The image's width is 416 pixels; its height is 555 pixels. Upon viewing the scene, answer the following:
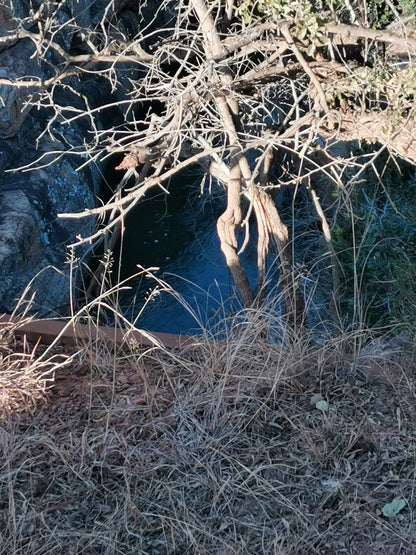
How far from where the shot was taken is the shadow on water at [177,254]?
25.4 feet

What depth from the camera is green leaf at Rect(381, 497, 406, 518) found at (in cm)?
281

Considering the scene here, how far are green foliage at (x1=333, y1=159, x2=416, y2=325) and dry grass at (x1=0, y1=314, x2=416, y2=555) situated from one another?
2.38 meters

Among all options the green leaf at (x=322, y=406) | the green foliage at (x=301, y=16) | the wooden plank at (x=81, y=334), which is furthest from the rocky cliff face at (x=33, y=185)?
the green leaf at (x=322, y=406)

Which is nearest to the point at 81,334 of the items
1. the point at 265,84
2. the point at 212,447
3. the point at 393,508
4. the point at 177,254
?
the point at 212,447

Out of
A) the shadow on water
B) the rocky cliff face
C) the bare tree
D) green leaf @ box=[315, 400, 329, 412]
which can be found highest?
the bare tree

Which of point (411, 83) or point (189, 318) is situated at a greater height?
point (411, 83)

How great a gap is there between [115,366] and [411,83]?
2.14m

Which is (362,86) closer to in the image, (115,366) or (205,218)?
(115,366)

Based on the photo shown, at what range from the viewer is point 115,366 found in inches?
143

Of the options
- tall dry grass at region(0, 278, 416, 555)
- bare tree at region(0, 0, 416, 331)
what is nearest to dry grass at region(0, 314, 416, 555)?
tall dry grass at region(0, 278, 416, 555)

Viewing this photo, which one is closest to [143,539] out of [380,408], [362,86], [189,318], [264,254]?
[380,408]

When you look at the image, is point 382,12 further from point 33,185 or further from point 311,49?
point 33,185

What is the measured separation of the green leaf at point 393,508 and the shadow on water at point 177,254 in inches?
186

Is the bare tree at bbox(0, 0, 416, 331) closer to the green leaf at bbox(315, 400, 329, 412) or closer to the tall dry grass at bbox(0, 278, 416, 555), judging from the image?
the tall dry grass at bbox(0, 278, 416, 555)
